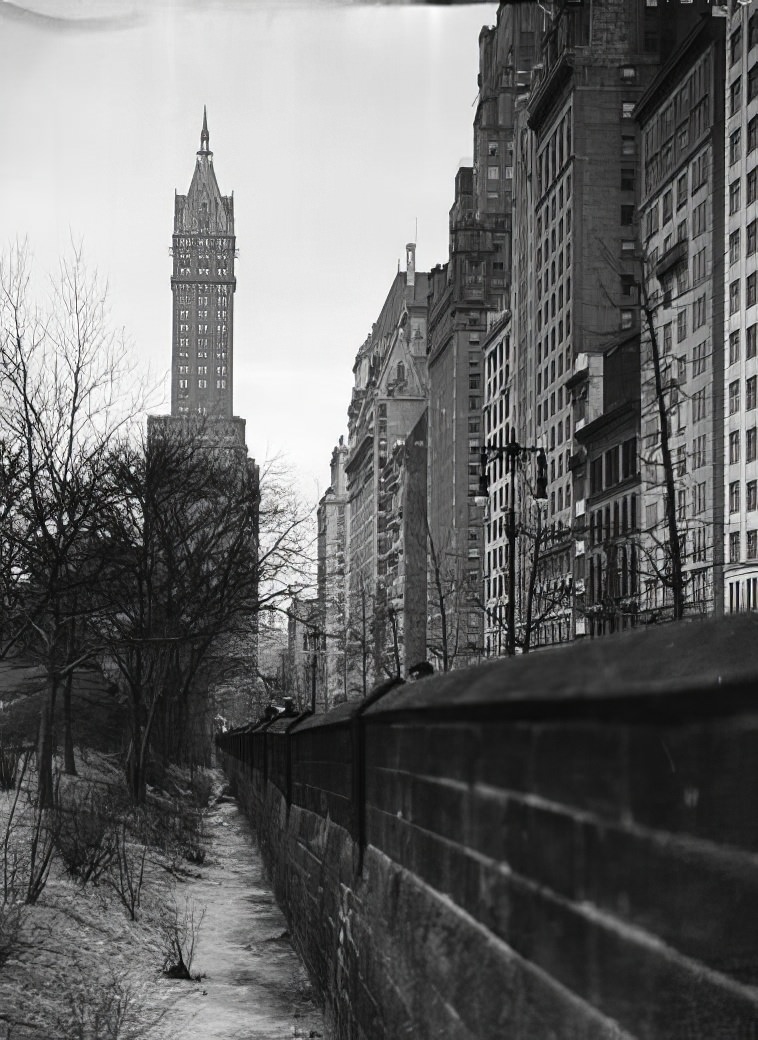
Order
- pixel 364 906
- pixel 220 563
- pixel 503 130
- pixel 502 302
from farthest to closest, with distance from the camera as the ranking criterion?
pixel 503 130, pixel 502 302, pixel 220 563, pixel 364 906

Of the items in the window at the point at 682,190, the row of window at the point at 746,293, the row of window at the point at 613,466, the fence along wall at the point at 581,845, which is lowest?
the fence along wall at the point at 581,845

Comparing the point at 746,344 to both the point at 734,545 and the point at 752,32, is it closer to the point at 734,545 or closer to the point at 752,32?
the point at 734,545

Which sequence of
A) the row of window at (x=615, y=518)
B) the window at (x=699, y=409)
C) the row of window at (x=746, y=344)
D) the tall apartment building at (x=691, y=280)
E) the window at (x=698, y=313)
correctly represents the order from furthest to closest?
the row of window at (x=615, y=518) → the window at (x=698, y=313) → the window at (x=699, y=409) → the tall apartment building at (x=691, y=280) → the row of window at (x=746, y=344)

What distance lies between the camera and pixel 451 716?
14.9 feet

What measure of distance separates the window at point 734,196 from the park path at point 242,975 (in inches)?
1961

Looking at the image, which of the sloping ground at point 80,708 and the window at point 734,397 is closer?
the sloping ground at point 80,708

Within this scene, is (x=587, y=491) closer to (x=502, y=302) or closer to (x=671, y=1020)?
(x=502, y=302)

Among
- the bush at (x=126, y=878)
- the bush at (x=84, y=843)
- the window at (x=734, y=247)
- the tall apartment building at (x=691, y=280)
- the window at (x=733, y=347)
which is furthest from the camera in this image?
the window at (x=734, y=247)

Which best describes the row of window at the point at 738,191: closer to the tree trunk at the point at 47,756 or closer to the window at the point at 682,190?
the window at the point at 682,190

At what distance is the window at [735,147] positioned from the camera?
65.1 meters

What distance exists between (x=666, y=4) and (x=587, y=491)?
138ft

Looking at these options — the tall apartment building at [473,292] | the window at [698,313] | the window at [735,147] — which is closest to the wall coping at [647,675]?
the window at [735,147]

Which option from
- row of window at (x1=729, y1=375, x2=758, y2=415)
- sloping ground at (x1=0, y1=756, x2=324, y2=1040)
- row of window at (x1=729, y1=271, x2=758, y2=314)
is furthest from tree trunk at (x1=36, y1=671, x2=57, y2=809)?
row of window at (x1=729, y1=271, x2=758, y2=314)

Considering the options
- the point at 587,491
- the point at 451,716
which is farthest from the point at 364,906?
the point at 587,491
